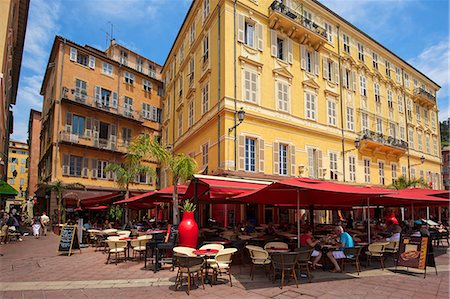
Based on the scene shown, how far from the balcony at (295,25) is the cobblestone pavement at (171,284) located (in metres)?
13.8

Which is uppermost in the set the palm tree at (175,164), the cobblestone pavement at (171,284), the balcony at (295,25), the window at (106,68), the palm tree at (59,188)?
the window at (106,68)

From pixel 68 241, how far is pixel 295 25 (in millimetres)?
16010

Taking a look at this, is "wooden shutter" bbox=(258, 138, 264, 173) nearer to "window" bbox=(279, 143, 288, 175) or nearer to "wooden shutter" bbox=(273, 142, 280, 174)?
"wooden shutter" bbox=(273, 142, 280, 174)

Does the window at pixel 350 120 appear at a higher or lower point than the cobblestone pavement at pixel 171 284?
higher

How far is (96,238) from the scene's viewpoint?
13391 millimetres

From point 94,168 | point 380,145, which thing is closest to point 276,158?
point 380,145

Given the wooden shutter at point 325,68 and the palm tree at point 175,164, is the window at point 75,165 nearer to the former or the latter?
the palm tree at point 175,164

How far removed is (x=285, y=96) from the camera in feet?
59.6

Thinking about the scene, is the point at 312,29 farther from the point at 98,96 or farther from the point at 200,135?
the point at 98,96

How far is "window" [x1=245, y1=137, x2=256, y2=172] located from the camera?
1616 centimetres

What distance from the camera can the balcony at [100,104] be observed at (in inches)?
974

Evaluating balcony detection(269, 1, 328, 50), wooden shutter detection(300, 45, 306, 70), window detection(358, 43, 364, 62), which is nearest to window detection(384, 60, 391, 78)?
window detection(358, 43, 364, 62)

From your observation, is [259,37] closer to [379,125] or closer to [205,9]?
[205,9]

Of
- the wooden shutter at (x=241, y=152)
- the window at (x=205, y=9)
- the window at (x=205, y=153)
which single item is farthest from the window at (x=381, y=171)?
the window at (x=205, y=9)
